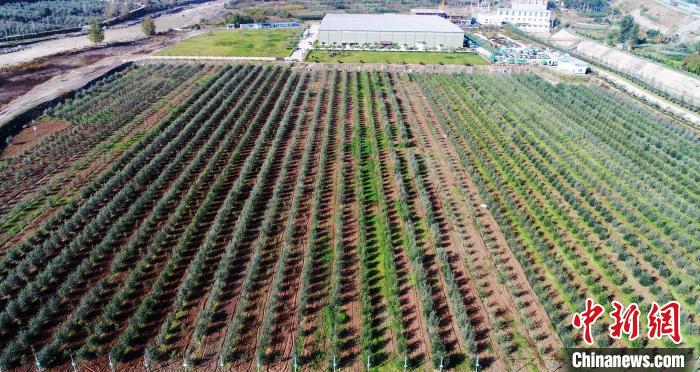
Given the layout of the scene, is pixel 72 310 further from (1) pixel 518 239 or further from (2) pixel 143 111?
(2) pixel 143 111

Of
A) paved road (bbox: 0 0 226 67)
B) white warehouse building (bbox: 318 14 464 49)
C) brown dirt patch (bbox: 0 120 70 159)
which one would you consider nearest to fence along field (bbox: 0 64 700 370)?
brown dirt patch (bbox: 0 120 70 159)

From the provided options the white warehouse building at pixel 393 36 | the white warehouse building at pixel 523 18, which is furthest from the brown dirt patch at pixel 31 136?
the white warehouse building at pixel 523 18

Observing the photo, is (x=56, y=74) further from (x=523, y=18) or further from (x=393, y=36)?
(x=523, y=18)

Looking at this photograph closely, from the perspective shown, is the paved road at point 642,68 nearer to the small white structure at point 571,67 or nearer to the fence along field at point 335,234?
the small white structure at point 571,67

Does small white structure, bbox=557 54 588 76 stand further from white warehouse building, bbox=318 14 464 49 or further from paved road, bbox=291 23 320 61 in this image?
paved road, bbox=291 23 320 61

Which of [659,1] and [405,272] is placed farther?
[659,1]

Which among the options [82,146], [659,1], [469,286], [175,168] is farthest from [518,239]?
[659,1]
